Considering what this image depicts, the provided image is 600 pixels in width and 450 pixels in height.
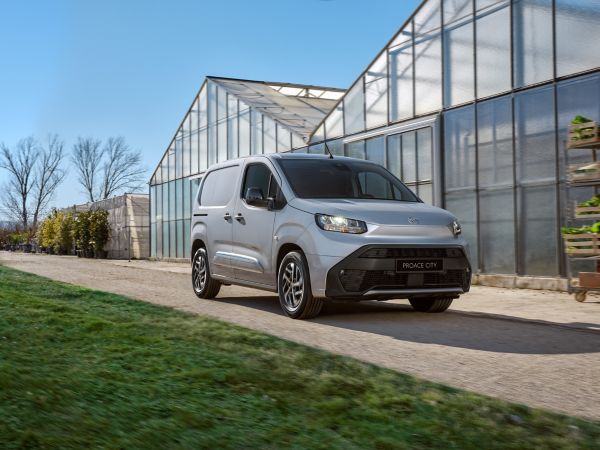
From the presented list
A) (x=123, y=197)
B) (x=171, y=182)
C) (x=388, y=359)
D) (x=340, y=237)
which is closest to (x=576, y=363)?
(x=388, y=359)

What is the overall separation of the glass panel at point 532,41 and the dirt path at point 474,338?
4363mm

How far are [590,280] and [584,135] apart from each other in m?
2.21

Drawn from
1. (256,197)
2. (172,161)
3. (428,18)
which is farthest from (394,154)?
(172,161)

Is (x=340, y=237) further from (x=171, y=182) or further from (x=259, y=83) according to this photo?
(x=171, y=182)

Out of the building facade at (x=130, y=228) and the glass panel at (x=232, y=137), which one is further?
the building facade at (x=130, y=228)

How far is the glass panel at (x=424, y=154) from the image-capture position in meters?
15.8

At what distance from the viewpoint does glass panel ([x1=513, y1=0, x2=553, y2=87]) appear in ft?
42.7

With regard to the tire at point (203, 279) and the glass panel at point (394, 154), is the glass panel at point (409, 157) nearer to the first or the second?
the glass panel at point (394, 154)

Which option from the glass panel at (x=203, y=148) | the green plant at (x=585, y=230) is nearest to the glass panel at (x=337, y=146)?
Result: the green plant at (x=585, y=230)

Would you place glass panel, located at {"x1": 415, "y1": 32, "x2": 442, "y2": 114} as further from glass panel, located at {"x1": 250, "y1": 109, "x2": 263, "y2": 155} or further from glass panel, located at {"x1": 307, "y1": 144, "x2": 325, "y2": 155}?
glass panel, located at {"x1": 250, "y1": 109, "x2": 263, "y2": 155}

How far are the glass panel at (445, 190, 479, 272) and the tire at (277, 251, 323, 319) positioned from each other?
290 inches

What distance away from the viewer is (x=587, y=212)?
10836 millimetres

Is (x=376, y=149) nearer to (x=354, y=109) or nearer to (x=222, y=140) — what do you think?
(x=354, y=109)

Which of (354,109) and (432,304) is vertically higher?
(354,109)
